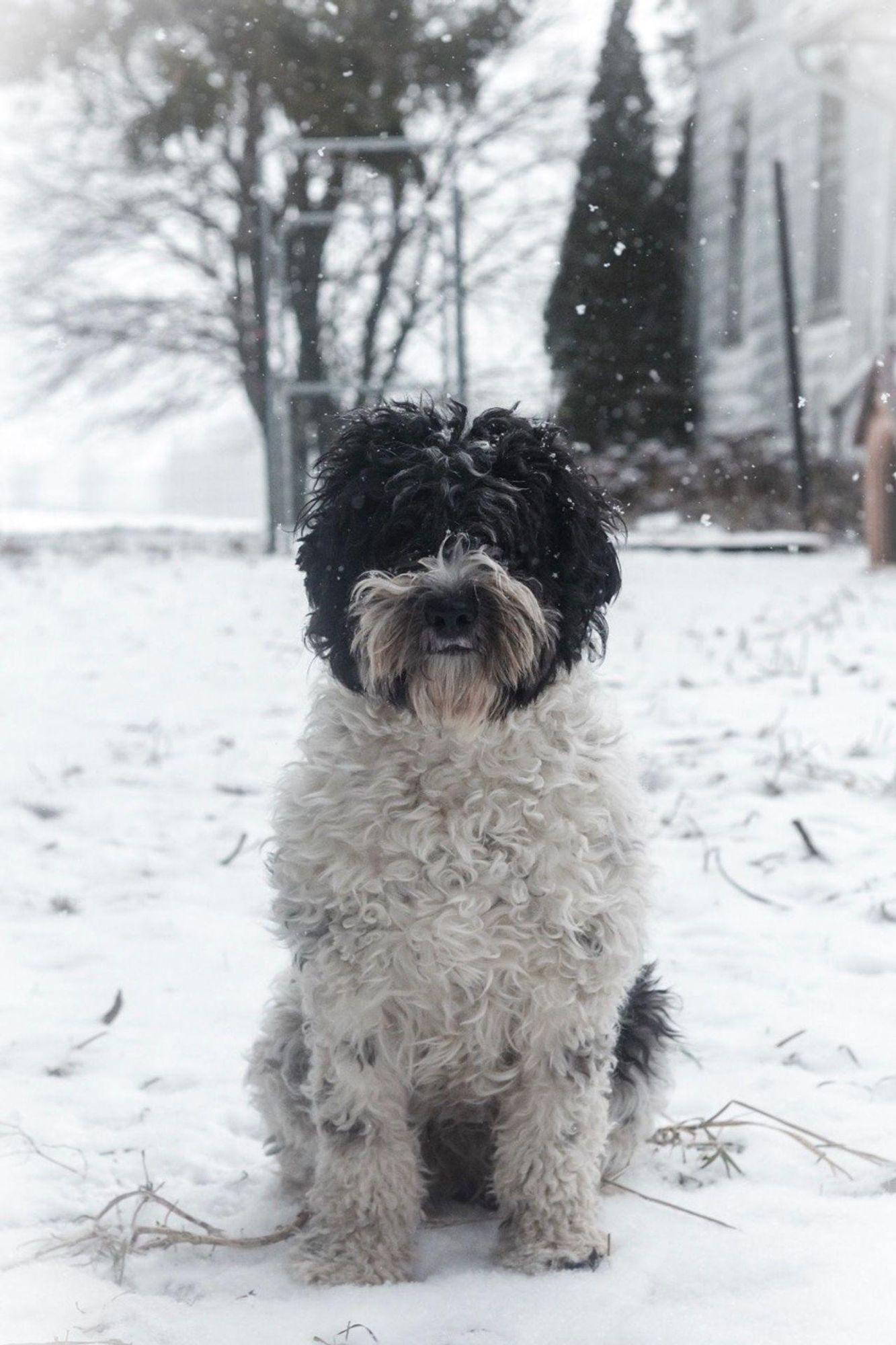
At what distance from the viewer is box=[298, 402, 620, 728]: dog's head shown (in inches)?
91.1

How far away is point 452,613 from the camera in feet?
7.59

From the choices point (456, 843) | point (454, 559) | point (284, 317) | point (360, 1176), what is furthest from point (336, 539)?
point (284, 317)

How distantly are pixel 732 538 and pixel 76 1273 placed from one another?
10281mm

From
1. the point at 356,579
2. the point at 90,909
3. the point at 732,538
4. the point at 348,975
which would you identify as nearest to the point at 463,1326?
the point at 348,975

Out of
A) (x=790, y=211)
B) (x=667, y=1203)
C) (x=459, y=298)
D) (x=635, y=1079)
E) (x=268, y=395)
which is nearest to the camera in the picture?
(x=667, y=1203)

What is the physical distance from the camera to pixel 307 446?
17.1 meters

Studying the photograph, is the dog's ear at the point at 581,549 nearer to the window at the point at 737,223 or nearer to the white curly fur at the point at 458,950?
the white curly fur at the point at 458,950

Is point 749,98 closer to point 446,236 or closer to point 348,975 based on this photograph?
point 446,236

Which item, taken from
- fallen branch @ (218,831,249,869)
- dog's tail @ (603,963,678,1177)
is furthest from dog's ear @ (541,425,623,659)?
fallen branch @ (218,831,249,869)

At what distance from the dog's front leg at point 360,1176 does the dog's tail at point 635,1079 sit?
43 cm

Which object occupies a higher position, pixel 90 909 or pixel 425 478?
pixel 425 478

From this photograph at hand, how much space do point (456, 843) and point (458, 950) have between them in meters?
Answer: 0.19

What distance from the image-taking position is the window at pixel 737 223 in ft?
52.6

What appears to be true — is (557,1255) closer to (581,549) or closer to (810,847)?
(581,549)
